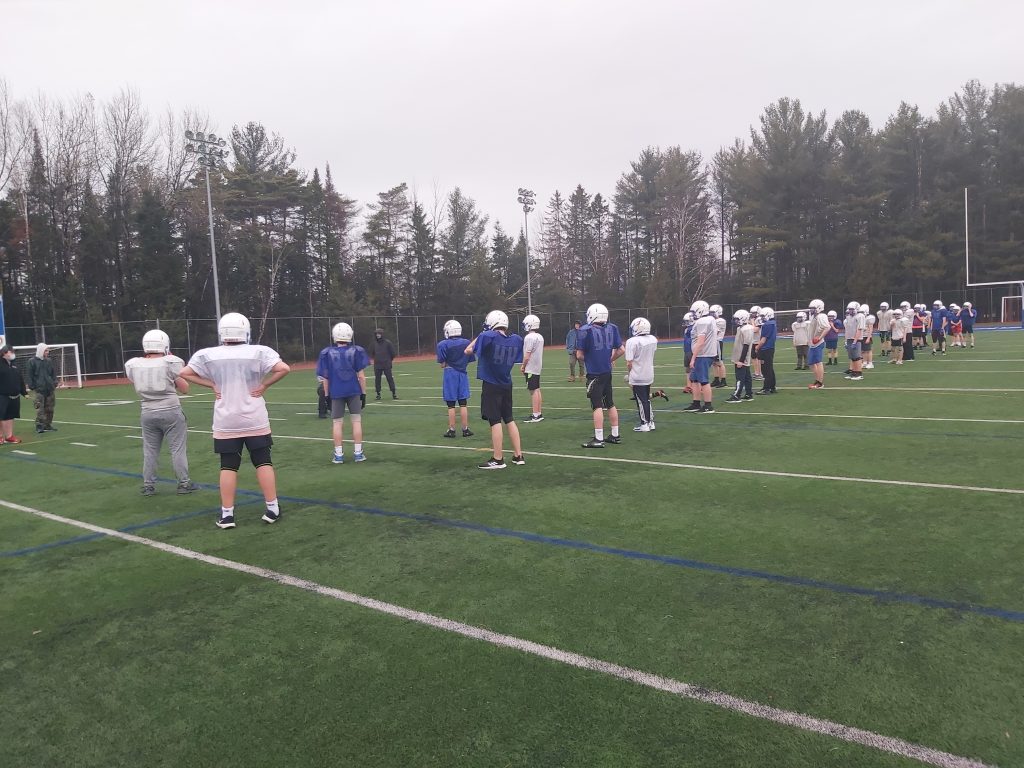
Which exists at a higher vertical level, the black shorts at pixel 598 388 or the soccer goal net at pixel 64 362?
the soccer goal net at pixel 64 362

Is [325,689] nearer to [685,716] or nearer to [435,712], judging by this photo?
[435,712]

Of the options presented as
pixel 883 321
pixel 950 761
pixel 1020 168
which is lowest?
pixel 950 761

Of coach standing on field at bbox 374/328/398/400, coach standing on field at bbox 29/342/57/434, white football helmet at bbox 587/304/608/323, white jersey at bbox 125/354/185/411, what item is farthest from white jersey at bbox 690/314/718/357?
coach standing on field at bbox 29/342/57/434

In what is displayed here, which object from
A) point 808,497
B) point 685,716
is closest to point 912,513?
point 808,497

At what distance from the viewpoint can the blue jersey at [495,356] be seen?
331 inches

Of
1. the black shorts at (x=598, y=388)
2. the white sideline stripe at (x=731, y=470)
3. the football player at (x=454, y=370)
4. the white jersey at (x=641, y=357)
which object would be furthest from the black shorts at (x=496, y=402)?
the white jersey at (x=641, y=357)

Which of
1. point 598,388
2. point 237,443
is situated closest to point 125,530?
point 237,443

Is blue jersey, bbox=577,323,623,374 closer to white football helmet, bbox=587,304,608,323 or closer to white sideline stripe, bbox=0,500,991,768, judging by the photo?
white football helmet, bbox=587,304,608,323

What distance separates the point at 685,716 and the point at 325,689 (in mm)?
1783

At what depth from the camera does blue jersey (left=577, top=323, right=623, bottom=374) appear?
9828 millimetres

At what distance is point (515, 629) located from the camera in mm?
4090

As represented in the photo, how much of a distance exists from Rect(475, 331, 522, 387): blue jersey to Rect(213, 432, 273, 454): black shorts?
2.85m

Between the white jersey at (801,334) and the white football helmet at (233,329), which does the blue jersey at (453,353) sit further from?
the white jersey at (801,334)

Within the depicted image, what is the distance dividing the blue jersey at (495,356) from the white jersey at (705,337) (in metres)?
5.53
